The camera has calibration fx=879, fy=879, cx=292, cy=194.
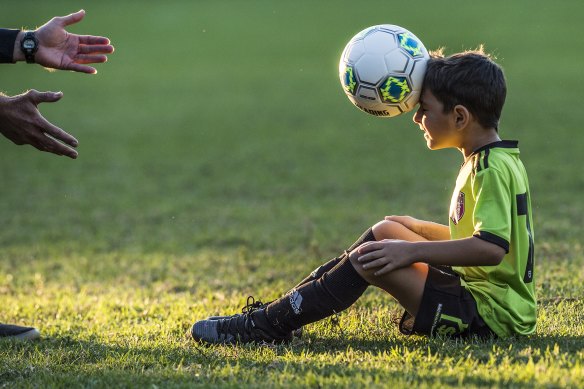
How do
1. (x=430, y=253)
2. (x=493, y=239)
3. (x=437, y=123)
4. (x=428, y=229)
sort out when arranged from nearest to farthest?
(x=493, y=239) → (x=430, y=253) → (x=437, y=123) → (x=428, y=229)

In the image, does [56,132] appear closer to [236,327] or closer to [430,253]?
[236,327]

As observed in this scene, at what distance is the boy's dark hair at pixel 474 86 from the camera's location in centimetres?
494

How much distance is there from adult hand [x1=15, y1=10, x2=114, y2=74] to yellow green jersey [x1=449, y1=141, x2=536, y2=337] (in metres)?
2.35

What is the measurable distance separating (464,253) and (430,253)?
0.19 metres

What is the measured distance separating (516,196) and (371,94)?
1229 mm

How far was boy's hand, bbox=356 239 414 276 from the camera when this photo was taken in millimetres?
4777

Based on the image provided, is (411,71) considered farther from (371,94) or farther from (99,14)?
(99,14)

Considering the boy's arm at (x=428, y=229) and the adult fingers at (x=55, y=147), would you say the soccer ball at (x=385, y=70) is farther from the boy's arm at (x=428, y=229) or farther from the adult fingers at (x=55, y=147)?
the adult fingers at (x=55, y=147)

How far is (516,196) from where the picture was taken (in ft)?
15.7

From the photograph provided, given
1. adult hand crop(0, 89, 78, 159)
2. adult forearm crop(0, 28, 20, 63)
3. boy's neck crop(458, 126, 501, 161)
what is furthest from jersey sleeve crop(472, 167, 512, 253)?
adult forearm crop(0, 28, 20, 63)

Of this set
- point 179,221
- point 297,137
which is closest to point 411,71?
point 179,221

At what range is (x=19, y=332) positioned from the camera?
592cm

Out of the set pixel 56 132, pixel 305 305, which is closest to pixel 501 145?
pixel 305 305

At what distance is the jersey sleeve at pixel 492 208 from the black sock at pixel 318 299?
75 cm
